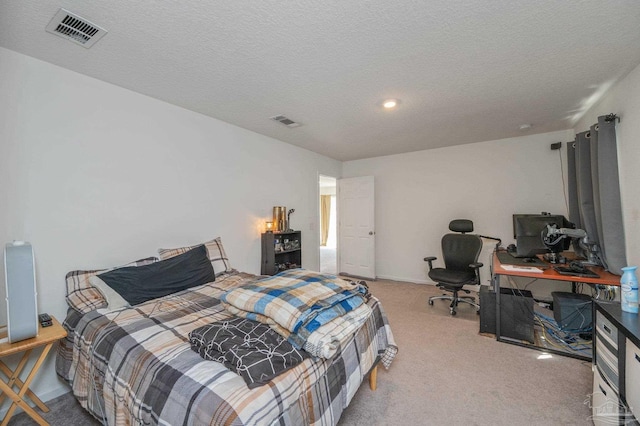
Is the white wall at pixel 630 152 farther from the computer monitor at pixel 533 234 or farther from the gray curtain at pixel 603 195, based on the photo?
the computer monitor at pixel 533 234

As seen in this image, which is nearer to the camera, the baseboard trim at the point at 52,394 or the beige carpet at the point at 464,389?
the beige carpet at the point at 464,389

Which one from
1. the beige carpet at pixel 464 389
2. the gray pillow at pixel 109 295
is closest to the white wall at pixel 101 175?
the gray pillow at pixel 109 295

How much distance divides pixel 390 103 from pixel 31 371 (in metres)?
3.36

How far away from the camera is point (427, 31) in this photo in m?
1.63

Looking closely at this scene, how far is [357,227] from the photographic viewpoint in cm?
528

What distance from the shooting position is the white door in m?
5.12

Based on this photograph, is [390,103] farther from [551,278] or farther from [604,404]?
[604,404]

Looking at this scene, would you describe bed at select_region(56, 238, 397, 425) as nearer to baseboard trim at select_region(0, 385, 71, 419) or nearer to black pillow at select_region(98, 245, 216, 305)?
black pillow at select_region(98, 245, 216, 305)

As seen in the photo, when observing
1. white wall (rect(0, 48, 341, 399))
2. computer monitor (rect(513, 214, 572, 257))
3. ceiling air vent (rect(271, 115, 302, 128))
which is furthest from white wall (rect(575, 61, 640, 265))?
white wall (rect(0, 48, 341, 399))

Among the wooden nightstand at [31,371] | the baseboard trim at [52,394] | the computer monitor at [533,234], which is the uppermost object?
the computer monitor at [533,234]

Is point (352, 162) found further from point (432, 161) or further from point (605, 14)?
point (605, 14)

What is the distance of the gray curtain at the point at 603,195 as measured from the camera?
226 centimetres

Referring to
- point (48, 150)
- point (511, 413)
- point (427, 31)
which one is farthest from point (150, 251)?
point (511, 413)

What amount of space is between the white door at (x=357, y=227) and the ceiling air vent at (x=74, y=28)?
4257mm
